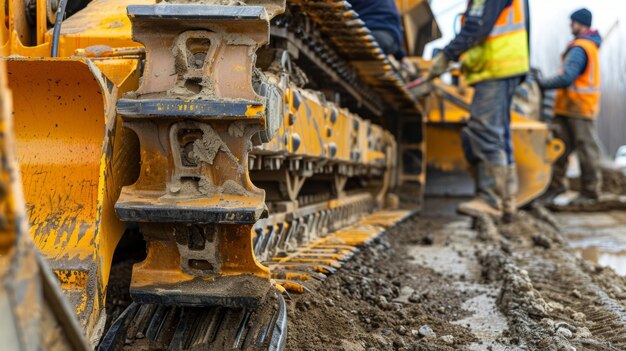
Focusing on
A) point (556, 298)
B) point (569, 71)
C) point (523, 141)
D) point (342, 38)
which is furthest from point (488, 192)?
point (569, 71)

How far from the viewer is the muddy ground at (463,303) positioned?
2.60 meters

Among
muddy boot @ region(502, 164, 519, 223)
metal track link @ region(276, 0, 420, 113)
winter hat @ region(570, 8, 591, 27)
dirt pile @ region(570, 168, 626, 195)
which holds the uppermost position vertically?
winter hat @ region(570, 8, 591, 27)

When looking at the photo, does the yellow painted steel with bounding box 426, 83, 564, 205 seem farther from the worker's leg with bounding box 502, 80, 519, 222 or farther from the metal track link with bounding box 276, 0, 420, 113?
the metal track link with bounding box 276, 0, 420, 113

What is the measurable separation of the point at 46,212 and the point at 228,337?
721 millimetres

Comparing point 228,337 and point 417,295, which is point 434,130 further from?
point 228,337

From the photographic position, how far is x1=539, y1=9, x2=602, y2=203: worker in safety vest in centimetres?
938

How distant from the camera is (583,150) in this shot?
9953mm

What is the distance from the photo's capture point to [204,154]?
2303 mm

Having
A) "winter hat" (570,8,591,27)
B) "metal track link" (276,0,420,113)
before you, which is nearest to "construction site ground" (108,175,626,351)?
"metal track link" (276,0,420,113)

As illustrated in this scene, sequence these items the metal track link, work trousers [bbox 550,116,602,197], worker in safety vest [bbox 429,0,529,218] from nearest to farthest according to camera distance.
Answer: the metal track link < worker in safety vest [bbox 429,0,529,218] < work trousers [bbox 550,116,602,197]

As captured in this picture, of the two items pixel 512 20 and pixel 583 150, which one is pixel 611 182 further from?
pixel 512 20

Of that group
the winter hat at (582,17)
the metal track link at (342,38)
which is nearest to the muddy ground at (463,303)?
the metal track link at (342,38)

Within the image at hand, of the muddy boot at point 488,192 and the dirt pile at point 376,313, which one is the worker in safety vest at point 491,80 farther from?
the dirt pile at point 376,313

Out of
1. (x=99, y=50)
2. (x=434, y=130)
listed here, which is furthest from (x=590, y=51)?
(x=99, y=50)
